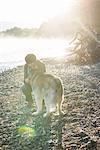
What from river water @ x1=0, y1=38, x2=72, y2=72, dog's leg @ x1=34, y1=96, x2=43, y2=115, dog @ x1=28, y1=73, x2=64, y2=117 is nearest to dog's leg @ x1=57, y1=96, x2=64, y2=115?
dog @ x1=28, y1=73, x2=64, y2=117

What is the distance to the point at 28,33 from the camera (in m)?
77.1

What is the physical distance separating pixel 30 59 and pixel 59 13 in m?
42.2

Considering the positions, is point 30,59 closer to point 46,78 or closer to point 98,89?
point 46,78

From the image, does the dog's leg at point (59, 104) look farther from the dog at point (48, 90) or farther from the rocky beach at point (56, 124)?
→ the rocky beach at point (56, 124)

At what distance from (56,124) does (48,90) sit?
2.62 ft

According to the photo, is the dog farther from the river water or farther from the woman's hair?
the river water

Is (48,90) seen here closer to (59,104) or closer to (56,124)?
(59,104)

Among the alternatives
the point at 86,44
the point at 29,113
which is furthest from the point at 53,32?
the point at 29,113

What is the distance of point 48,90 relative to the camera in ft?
33.9

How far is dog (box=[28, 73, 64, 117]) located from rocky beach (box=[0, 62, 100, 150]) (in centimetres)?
32

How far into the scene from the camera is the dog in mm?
10297

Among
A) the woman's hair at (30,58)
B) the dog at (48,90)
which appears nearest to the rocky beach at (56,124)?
the dog at (48,90)

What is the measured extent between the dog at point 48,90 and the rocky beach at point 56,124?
325 mm

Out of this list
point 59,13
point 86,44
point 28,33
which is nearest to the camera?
point 86,44
